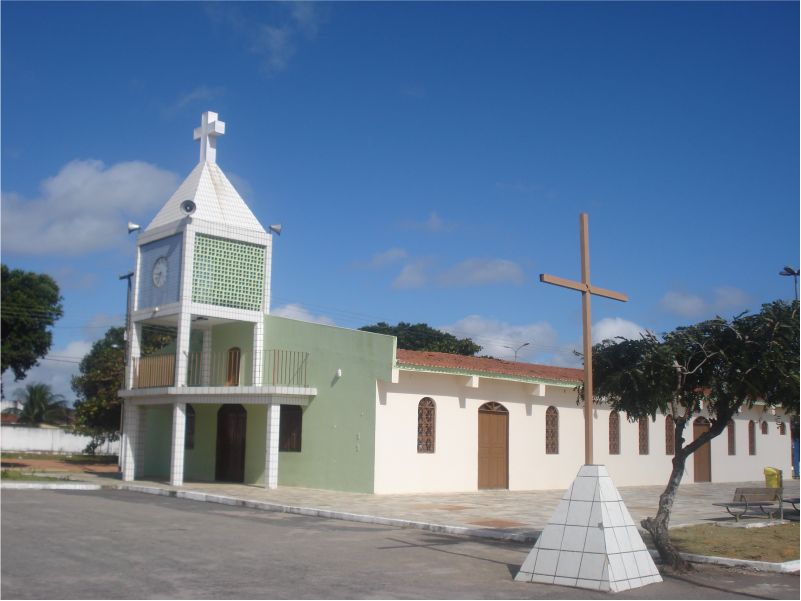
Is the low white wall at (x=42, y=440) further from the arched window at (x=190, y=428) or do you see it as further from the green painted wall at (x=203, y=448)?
the green painted wall at (x=203, y=448)

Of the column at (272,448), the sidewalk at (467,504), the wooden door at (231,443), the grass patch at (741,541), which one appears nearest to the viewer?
the grass patch at (741,541)

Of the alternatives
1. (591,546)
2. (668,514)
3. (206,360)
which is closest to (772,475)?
(668,514)

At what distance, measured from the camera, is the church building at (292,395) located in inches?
864

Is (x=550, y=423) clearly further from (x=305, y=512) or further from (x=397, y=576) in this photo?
(x=397, y=576)

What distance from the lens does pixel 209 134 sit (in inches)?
1022

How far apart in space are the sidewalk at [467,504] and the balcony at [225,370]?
115 inches

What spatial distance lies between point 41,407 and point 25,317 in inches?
1848

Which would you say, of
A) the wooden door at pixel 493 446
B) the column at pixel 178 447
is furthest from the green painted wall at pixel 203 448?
the wooden door at pixel 493 446

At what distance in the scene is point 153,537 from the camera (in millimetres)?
12203

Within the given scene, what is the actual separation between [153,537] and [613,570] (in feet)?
21.6

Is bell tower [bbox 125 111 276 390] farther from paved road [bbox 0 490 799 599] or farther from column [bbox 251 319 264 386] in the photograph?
paved road [bbox 0 490 799 599]

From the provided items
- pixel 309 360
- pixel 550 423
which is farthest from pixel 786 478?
pixel 309 360

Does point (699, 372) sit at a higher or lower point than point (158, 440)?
higher

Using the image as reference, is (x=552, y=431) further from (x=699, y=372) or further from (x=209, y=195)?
(x=699, y=372)
